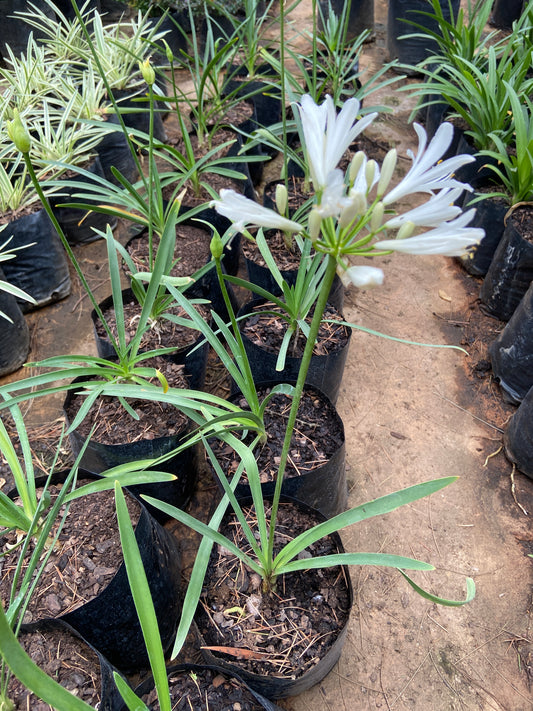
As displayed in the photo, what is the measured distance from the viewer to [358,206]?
580mm

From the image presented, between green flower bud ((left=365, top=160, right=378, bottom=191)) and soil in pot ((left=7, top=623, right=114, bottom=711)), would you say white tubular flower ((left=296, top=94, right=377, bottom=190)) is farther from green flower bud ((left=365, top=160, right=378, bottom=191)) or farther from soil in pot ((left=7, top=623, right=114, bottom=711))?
soil in pot ((left=7, top=623, right=114, bottom=711))

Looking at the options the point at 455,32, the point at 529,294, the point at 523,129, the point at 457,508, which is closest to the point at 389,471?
A: the point at 457,508

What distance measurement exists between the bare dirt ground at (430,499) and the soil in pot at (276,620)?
0.96ft

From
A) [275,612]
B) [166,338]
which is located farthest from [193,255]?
[275,612]

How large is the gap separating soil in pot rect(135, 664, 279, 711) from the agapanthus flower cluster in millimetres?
889

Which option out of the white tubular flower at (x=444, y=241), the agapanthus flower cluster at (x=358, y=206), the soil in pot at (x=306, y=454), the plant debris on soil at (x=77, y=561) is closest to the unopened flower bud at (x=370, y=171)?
the agapanthus flower cluster at (x=358, y=206)

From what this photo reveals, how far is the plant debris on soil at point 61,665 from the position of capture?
40.9 inches

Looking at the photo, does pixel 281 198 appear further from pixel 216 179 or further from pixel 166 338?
pixel 216 179

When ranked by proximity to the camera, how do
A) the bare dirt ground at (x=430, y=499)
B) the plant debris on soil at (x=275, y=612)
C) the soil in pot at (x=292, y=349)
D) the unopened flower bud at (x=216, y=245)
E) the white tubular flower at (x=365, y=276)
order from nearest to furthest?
the white tubular flower at (x=365, y=276)
the unopened flower bud at (x=216, y=245)
the plant debris on soil at (x=275, y=612)
the bare dirt ground at (x=430, y=499)
the soil in pot at (x=292, y=349)

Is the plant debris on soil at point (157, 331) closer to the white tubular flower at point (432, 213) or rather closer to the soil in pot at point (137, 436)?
the soil in pot at point (137, 436)

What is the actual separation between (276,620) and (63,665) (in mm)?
441

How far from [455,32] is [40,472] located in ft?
8.29

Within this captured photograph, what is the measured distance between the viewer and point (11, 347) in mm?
2062

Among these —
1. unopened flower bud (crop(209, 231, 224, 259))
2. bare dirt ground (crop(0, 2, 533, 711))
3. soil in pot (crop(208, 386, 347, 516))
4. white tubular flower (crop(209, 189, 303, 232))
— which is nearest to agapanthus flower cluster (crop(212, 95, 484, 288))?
white tubular flower (crop(209, 189, 303, 232))
